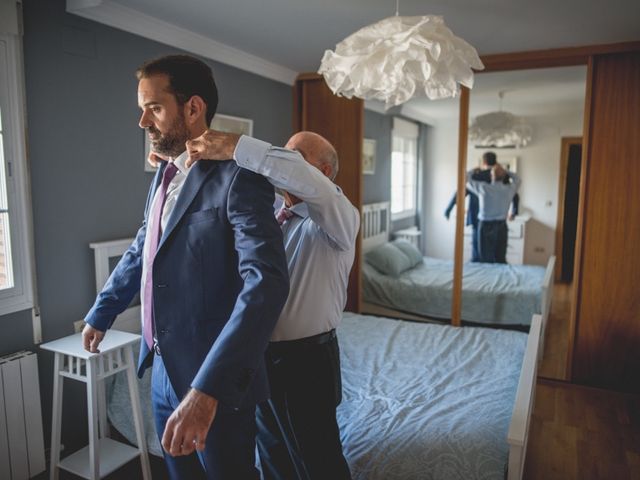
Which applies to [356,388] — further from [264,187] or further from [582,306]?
[582,306]

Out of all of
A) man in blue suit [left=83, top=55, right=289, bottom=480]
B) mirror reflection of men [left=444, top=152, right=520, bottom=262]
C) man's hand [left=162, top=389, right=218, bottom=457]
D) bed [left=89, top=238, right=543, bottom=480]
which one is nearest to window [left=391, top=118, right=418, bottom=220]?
mirror reflection of men [left=444, top=152, right=520, bottom=262]

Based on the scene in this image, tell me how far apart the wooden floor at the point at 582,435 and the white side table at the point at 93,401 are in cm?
183

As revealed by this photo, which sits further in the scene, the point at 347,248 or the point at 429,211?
the point at 429,211

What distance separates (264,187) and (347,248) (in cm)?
40

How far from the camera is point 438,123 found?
12.9 ft

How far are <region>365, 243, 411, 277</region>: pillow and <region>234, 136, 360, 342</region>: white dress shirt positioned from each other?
2.63m

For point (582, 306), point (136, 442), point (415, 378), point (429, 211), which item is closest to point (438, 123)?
point (429, 211)

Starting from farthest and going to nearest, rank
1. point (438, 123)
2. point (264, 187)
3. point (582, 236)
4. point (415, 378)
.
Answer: point (438, 123), point (582, 236), point (415, 378), point (264, 187)

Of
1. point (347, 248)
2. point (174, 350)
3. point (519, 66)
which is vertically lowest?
point (174, 350)

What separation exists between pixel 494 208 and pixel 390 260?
921 millimetres

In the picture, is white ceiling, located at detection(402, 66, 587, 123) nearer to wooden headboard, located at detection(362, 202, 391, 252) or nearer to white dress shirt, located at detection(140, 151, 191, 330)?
wooden headboard, located at detection(362, 202, 391, 252)

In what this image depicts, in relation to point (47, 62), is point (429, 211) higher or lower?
lower

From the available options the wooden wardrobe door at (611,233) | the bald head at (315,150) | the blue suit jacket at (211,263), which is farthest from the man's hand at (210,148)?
the wooden wardrobe door at (611,233)

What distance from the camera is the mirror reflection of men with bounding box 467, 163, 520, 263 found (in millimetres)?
3727
